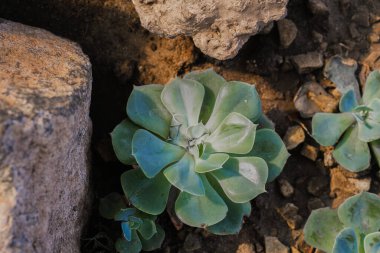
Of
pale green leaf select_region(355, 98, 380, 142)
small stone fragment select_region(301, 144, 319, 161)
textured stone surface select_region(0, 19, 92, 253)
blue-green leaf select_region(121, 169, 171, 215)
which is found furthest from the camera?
small stone fragment select_region(301, 144, 319, 161)

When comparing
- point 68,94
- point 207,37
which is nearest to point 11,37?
point 68,94

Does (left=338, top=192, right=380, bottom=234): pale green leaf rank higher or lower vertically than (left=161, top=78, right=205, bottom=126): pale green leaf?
lower

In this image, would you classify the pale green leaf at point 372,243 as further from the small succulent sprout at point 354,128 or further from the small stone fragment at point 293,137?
the small stone fragment at point 293,137

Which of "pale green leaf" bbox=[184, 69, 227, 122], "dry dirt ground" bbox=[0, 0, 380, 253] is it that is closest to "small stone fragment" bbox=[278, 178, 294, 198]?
"dry dirt ground" bbox=[0, 0, 380, 253]

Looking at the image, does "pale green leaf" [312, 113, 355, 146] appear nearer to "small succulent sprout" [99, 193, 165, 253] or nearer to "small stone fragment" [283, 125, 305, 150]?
"small stone fragment" [283, 125, 305, 150]

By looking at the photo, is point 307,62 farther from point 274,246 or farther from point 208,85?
point 274,246

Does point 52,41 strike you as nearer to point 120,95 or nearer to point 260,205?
point 120,95

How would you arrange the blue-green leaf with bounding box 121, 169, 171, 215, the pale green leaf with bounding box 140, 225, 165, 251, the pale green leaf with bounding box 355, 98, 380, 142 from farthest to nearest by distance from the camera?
the pale green leaf with bounding box 355, 98, 380, 142
the pale green leaf with bounding box 140, 225, 165, 251
the blue-green leaf with bounding box 121, 169, 171, 215

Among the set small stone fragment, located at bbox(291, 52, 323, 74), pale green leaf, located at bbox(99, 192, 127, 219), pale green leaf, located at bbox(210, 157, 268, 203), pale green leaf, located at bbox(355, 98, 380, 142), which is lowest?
pale green leaf, located at bbox(99, 192, 127, 219)
